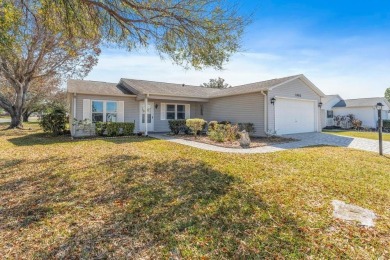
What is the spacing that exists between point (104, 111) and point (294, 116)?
12.7 metres

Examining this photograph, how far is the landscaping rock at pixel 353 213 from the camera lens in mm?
3383

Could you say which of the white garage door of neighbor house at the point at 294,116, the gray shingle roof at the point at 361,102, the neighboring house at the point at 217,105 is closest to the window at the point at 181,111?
the neighboring house at the point at 217,105

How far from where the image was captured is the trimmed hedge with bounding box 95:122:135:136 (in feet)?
45.2

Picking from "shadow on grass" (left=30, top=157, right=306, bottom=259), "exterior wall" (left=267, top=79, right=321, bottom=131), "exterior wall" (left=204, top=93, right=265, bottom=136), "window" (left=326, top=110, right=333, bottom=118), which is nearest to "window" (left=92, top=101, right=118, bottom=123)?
"exterior wall" (left=204, top=93, right=265, bottom=136)

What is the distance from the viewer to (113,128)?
1400 centimetres

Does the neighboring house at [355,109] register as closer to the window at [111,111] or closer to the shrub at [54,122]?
the window at [111,111]

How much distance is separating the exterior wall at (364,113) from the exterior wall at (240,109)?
1631 cm

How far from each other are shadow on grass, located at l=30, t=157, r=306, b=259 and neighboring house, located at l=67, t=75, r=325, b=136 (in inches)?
372

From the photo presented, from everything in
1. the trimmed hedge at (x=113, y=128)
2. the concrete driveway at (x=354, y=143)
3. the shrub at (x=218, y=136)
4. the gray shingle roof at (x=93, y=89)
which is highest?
the gray shingle roof at (x=93, y=89)

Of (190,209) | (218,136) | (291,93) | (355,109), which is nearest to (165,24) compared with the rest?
(190,209)

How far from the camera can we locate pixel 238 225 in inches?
127

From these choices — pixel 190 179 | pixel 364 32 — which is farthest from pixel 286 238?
pixel 364 32

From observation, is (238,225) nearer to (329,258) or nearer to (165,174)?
(329,258)

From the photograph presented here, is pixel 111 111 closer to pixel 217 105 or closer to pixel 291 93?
pixel 217 105
